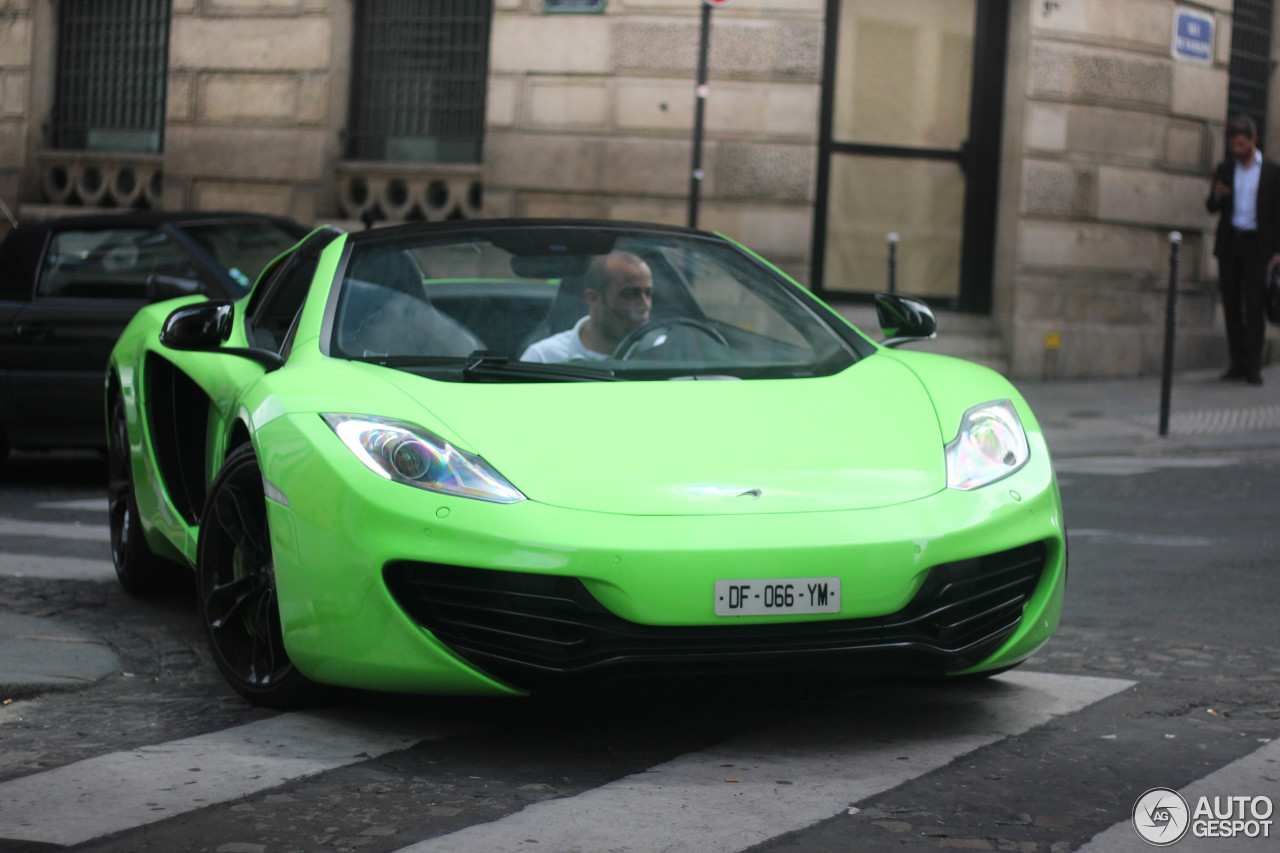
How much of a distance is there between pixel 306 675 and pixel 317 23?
12.8 meters

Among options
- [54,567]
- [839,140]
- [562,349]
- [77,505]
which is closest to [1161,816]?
[562,349]

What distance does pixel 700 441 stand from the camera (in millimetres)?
4090

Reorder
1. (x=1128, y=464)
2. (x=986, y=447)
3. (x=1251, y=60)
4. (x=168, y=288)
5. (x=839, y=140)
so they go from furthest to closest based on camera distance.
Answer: (x=1251, y=60)
(x=839, y=140)
(x=1128, y=464)
(x=168, y=288)
(x=986, y=447)

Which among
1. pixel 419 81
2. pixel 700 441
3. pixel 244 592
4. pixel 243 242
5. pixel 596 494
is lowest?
pixel 244 592

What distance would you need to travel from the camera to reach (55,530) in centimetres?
759

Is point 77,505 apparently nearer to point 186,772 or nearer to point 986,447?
point 186,772

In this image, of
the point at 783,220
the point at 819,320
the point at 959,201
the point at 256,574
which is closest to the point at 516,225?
the point at 819,320

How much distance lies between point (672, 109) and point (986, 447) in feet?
35.7

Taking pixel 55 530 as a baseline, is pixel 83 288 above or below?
above

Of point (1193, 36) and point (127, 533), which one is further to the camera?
point (1193, 36)

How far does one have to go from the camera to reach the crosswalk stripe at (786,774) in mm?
3254

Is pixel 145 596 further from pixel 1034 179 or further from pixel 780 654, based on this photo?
pixel 1034 179

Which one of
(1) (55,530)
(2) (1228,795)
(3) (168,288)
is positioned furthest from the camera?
(3) (168,288)

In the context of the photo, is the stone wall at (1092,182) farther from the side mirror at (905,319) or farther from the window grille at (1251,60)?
the side mirror at (905,319)
